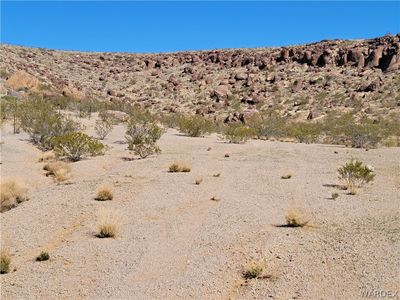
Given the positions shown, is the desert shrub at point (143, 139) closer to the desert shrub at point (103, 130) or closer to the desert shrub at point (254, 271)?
the desert shrub at point (103, 130)

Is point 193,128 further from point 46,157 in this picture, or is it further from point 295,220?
point 295,220

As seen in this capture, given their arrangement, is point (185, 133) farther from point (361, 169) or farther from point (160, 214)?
point (160, 214)

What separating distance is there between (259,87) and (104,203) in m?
51.1

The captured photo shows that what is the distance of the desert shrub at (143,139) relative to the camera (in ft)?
83.6

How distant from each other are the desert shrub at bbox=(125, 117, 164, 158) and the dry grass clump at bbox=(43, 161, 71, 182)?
4.98 meters

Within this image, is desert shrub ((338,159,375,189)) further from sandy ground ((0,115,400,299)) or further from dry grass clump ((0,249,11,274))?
dry grass clump ((0,249,11,274))

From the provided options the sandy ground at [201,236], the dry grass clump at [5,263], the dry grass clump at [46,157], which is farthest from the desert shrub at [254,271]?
the dry grass clump at [46,157]

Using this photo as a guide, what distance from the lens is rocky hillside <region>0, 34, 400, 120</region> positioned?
55281 mm

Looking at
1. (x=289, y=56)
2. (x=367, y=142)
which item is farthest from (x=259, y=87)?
(x=367, y=142)

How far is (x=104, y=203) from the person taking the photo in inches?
600

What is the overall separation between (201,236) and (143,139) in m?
15.6

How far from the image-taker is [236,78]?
68.6 metres

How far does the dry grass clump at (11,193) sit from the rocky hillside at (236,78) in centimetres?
3197

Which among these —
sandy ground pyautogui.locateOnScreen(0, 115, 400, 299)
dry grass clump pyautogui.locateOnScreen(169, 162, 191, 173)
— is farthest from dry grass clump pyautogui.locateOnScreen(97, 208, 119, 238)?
dry grass clump pyautogui.locateOnScreen(169, 162, 191, 173)
